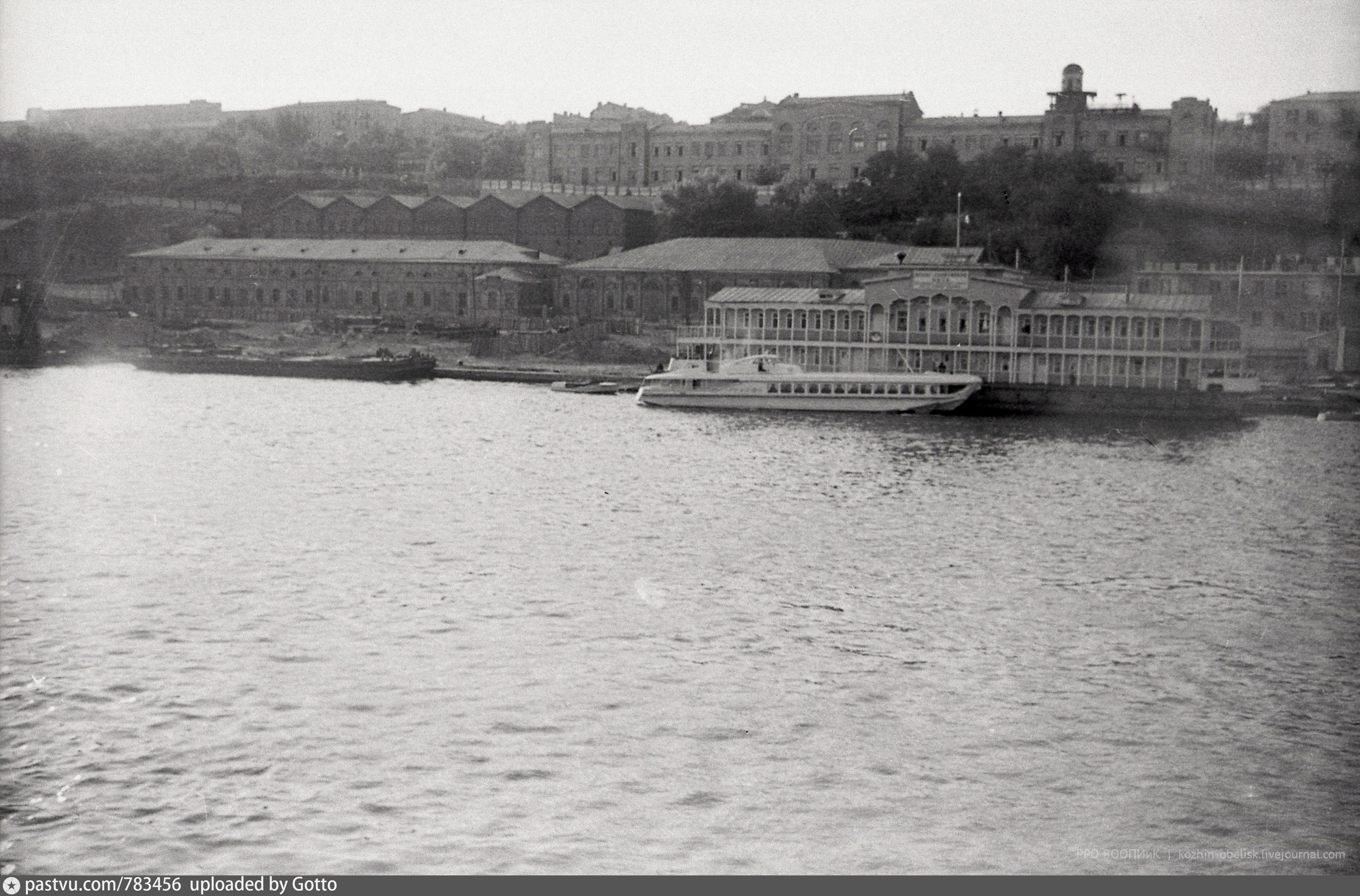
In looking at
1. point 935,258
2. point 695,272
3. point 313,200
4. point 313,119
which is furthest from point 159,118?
point 935,258

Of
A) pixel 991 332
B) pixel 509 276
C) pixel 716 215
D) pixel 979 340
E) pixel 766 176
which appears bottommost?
pixel 979 340

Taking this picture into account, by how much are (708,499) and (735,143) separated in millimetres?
44754

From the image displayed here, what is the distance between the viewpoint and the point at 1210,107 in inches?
2074

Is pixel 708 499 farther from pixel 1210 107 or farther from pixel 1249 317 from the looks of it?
pixel 1210 107

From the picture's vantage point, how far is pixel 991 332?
122 ft

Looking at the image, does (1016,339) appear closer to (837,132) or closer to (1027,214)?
(1027,214)

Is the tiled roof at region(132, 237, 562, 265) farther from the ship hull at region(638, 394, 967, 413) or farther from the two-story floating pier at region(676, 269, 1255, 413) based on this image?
the ship hull at region(638, 394, 967, 413)

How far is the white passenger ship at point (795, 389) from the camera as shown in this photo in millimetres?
34750

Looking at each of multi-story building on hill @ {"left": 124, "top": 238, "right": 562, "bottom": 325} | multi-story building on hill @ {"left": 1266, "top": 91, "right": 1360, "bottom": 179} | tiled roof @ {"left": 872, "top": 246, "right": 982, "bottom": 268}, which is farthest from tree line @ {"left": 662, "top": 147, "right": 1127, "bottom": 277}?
multi-story building on hill @ {"left": 1266, "top": 91, "right": 1360, "bottom": 179}

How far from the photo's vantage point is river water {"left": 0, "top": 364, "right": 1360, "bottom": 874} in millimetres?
8977

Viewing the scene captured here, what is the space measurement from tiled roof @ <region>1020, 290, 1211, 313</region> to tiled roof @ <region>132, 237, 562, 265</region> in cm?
1923

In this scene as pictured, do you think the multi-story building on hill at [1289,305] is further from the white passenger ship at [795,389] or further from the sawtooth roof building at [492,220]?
the sawtooth roof building at [492,220]

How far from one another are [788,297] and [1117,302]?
26.2 feet

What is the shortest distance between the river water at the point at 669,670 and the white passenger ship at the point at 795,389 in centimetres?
1074
